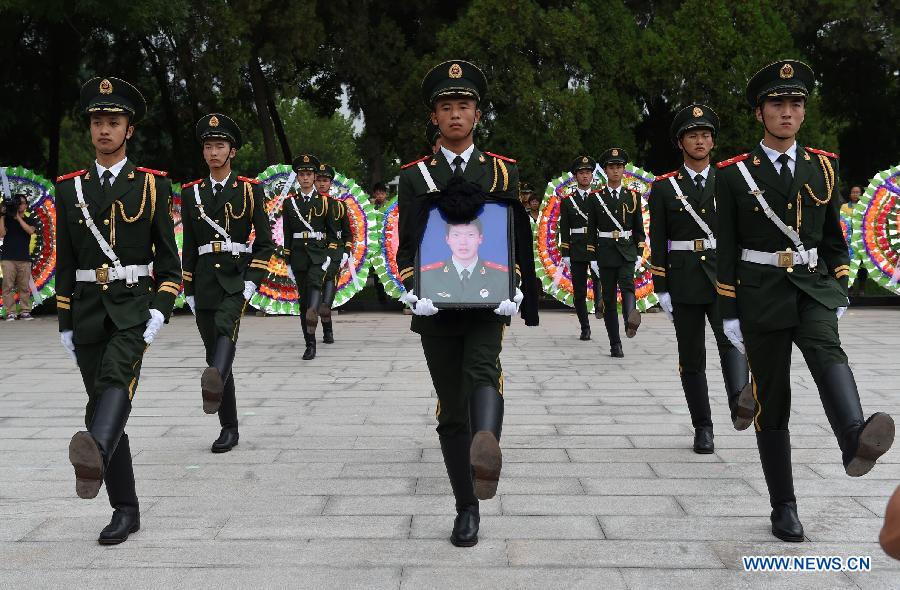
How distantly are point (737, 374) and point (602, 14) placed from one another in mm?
17132

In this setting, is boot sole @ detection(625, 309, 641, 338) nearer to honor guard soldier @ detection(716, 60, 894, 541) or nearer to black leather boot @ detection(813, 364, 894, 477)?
honor guard soldier @ detection(716, 60, 894, 541)

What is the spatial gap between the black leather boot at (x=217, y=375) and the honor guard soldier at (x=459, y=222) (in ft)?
6.73

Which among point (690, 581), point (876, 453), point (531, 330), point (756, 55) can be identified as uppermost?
point (756, 55)

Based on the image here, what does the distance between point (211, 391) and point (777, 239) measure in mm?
3391

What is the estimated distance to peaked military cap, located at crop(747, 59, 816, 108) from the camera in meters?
4.52

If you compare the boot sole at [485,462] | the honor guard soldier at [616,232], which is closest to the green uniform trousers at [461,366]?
the boot sole at [485,462]

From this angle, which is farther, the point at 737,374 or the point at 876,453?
the point at 737,374

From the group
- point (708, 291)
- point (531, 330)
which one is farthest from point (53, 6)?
point (708, 291)

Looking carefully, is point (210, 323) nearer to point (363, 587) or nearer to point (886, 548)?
point (363, 587)

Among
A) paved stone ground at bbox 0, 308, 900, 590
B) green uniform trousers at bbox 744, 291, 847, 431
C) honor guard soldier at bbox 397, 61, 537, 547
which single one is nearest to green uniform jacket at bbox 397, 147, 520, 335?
honor guard soldier at bbox 397, 61, 537, 547

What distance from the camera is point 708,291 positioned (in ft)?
20.9

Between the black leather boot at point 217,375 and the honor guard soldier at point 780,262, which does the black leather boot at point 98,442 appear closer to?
the black leather boot at point 217,375

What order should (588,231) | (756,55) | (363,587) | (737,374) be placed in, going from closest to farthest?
(363,587) → (737,374) → (588,231) → (756,55)

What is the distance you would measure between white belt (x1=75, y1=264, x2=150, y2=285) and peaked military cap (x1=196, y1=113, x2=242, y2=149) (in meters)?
2.13
